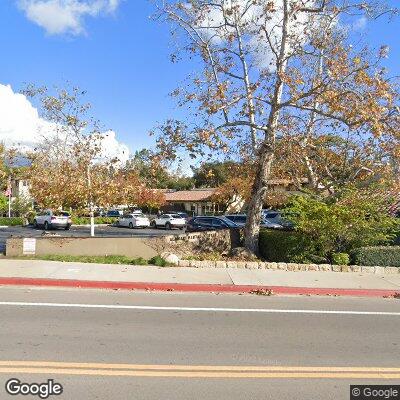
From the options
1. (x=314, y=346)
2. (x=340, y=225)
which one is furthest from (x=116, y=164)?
(x=314, y=346)

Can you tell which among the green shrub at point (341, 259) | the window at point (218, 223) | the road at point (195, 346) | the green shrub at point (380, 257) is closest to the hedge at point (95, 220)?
the window at point (218, 223)

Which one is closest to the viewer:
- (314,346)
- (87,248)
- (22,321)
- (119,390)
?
A: (119,390)

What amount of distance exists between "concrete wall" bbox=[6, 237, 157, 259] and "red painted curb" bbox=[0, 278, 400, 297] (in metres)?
3.79

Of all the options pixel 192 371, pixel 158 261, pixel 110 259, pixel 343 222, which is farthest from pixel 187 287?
pixel 343 222

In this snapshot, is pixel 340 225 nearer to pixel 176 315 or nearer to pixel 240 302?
pixel 240 302

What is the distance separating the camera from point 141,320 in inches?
293

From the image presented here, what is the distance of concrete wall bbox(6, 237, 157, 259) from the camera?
47.2 ft

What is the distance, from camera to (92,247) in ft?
47.5

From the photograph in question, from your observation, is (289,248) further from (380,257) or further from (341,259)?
(380,257)

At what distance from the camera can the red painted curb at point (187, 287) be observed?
1041 cm

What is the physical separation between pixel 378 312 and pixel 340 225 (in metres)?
5.18

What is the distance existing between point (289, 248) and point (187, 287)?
16.8 ft

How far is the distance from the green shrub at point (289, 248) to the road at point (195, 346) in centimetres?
476

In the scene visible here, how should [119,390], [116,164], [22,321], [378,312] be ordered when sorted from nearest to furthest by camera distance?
[119,390] → [22,321] → [378,312] → [116,164]
